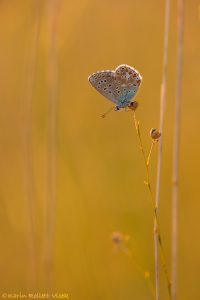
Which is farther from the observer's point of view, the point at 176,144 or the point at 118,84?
the point at 118,84

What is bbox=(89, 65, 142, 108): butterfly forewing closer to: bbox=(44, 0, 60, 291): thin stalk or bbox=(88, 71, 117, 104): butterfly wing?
bbox=(88, 71, 117, 104): butterfly wing

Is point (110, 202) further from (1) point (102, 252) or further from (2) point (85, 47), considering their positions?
(2) point (85, 47)

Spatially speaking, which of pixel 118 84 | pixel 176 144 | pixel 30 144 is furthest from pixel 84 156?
pixel 176 144

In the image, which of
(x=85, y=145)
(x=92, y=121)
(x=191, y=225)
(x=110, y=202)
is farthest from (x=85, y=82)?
(x=191, y=225)

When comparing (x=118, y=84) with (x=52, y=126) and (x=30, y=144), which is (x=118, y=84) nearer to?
(x=52, y=126)

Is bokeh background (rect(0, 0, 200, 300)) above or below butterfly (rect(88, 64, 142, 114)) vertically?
below

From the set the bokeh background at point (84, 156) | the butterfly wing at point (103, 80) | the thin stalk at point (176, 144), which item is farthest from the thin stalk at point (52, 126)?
the thin stalk at point (176, 144)

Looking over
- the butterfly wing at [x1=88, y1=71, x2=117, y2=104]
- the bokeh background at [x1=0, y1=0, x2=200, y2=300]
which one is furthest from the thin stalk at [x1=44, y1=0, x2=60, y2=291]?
the butterfly wing at [x1=88, y1=71, x2=117, y2=104]
